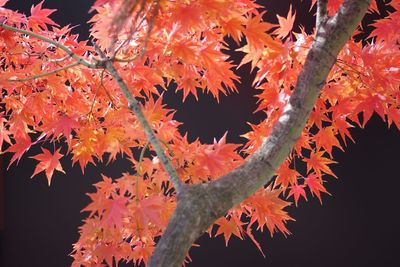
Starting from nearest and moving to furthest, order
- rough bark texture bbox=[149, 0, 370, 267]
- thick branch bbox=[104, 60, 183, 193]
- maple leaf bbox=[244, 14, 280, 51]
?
rough bark texture bbox=[149, 0, 370, 267]
thick branch bbox=[104, 60, 183, 193]
maple leaf bbox=[244, 14, 280, 51]

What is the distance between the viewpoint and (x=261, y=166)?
0.83 meters

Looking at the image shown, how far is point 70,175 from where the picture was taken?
2.54 metres

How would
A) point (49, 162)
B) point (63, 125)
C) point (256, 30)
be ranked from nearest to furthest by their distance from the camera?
1. point (256, 30)
2. point (63, 125)
3. point (49, 162)

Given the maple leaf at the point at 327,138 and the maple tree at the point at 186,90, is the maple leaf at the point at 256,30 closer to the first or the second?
the maple tree at the point at 186,90

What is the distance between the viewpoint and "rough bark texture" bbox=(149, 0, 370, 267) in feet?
2.36

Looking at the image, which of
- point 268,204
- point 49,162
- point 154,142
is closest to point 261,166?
point 154,142

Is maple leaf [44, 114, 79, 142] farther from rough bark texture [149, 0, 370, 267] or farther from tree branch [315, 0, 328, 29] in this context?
tree branch [315, 0, 328, 29]

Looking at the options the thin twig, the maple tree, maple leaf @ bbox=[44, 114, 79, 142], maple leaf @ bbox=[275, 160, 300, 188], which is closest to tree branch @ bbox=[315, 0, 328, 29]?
the maple tree

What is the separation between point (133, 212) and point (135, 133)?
19 cm

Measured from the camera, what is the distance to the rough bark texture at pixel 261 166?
0.72 m

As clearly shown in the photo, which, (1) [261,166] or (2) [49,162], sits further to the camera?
(2) [49,162]

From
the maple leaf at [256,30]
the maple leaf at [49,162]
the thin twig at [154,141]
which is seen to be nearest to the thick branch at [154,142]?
the thin twig at [154,141]

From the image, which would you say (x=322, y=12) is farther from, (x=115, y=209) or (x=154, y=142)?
(x=115, y=209)

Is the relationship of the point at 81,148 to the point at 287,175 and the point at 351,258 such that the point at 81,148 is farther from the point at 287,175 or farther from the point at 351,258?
the point at 351,258
